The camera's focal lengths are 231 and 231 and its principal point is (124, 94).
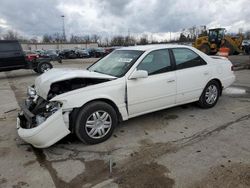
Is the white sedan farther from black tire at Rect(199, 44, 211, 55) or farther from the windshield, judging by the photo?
black tire at Rect(199, 44, 211, 55)

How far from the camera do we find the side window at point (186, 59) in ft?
15.3

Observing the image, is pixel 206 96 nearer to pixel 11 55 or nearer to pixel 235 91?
pixel 235 91

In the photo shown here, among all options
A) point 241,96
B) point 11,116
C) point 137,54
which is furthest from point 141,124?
point 241,96

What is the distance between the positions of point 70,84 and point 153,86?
58.0 inches

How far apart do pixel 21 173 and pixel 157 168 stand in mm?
1774

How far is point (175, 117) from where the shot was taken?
485 centimetres

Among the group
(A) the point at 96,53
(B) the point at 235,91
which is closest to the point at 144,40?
(A) the point at 96,53

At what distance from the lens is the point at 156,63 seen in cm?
438

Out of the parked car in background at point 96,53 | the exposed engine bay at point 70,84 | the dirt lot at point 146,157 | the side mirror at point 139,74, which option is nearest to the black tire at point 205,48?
the parked car in background at point 96,53

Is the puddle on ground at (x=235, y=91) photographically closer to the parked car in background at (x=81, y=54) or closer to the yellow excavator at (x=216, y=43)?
the yellow excavator at (x=216, y=43)

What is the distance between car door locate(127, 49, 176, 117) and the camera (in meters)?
4.02

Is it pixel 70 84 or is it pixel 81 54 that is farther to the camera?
pixel 81 54

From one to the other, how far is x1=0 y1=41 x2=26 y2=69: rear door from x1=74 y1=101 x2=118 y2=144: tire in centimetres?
1054

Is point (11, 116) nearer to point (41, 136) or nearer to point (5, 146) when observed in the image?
point (5, 146)
